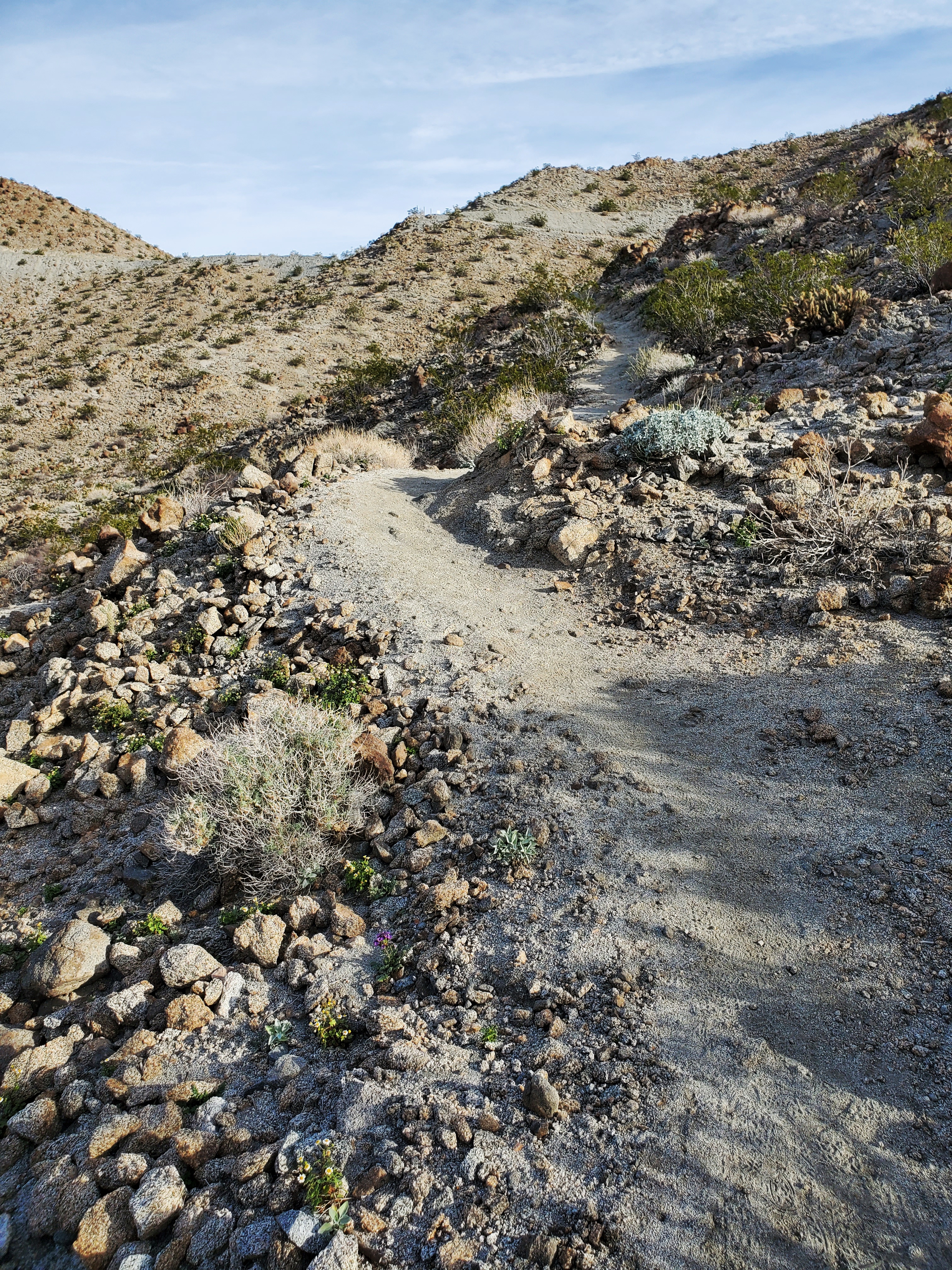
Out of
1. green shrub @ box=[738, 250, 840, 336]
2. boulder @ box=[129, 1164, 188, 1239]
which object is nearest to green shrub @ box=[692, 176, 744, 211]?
green shrub @ box=[738, 250, 840, 336]

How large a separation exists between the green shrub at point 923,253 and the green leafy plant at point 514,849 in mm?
9569

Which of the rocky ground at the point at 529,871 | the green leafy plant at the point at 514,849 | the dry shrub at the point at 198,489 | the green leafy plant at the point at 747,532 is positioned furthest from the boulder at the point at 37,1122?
the dry shrub at the point at 198,489

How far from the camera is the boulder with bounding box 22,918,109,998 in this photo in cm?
347

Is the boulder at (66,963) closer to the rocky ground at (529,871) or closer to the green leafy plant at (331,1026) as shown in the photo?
the rocky ground at (529,871)

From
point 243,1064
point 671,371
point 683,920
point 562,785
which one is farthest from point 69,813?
point 671,371

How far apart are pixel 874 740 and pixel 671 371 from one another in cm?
846

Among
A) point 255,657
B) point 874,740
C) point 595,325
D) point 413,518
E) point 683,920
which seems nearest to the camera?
point 683,920

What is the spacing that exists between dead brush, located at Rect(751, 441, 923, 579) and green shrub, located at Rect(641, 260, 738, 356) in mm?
6349

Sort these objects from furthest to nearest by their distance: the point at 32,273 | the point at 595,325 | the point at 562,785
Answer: the point at 32,273 → the point at 595,325 → the point at 562,785

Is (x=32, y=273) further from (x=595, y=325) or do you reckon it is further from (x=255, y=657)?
(x=255, y=657)

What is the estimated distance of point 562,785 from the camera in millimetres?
4129

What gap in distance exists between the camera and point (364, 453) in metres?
10.4

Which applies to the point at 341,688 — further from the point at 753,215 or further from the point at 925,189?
the point at 753,215

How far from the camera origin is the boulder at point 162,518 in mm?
8656
